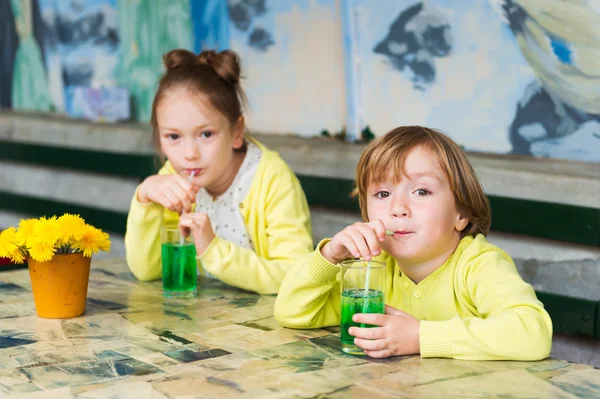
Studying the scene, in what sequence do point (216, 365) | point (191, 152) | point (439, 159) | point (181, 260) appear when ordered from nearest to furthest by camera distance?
1. point (216, 365)
2. point (439, 159)
3. point (181, 260)
4. point (191, 152)

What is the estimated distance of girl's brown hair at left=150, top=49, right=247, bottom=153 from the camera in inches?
94.3

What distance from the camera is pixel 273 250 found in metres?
2.32

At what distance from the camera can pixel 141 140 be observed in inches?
155

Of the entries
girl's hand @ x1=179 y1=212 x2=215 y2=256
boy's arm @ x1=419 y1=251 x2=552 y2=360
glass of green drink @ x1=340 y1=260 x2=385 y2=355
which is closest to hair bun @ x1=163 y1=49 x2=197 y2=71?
girl's hand @ x1=179 y1=212 x2=215 y2=256

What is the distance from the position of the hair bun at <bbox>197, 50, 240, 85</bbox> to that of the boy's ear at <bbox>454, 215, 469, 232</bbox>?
0.92 meters

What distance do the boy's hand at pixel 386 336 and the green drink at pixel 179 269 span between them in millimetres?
622

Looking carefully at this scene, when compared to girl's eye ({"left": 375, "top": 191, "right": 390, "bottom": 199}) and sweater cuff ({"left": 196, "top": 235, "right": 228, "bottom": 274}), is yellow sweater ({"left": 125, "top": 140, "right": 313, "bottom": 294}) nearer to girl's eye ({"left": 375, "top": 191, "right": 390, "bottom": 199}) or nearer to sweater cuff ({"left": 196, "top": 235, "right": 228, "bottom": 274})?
sweater cuff ({"left": 196, "top": 235, "right": 228, "bottom": 274})

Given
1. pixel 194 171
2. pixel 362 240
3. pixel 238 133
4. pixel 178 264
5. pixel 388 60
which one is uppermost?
pixel 388 60

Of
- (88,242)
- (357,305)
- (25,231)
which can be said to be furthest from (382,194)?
(25,231)

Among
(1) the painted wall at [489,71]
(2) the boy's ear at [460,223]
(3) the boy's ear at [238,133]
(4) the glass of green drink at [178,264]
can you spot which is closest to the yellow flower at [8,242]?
(4) the glass of green drink at [178,264]

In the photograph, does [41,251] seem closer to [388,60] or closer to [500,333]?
[500,333]

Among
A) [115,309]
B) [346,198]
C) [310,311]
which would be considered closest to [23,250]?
[115,309]

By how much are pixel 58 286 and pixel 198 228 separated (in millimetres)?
391

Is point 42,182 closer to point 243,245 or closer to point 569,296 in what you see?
point 243,245
